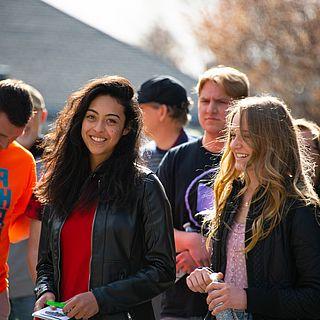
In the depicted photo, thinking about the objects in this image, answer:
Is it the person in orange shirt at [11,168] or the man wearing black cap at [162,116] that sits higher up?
the man wearing black cap at [162,116]

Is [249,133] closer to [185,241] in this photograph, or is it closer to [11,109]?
[185,241]

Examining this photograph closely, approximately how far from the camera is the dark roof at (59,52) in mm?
20984

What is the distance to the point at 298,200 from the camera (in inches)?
145

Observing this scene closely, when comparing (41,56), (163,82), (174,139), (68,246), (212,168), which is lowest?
(68,246)

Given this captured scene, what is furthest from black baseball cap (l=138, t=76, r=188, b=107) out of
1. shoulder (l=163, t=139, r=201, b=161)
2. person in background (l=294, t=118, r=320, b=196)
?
person in background (l=294, t=118, r=320, b=196)

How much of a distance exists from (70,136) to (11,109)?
0.64 meters

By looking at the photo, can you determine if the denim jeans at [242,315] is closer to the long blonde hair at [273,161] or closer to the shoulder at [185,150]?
the long blonde hair at [273,161]

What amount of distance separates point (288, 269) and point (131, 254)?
754 mm

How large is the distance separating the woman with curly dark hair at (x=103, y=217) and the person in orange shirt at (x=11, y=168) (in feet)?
1.72

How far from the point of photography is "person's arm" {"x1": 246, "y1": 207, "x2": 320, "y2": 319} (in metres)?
3.61

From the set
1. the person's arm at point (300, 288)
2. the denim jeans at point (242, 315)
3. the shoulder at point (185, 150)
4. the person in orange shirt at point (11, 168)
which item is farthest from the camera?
the shoulder at point (185, 150)

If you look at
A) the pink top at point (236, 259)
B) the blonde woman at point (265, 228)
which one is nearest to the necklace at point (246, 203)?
the blonde woman at point (265, 228)

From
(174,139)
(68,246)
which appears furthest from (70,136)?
(174,139)

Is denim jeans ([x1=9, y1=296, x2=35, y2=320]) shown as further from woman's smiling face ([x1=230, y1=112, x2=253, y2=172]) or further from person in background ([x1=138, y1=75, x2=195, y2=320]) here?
woman's smiling face ([x1=230, y1=112, x2=253, y2=172])
